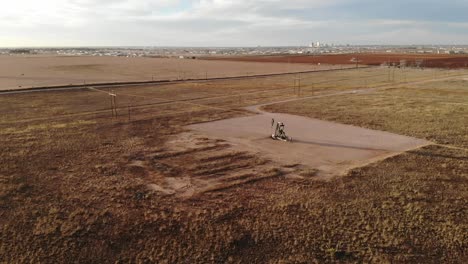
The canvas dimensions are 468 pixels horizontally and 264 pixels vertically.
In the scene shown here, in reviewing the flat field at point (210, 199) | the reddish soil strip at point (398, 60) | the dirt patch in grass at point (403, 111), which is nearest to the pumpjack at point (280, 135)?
the flat field at point (210, 199)

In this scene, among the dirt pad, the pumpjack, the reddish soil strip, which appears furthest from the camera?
the reddish soil strip

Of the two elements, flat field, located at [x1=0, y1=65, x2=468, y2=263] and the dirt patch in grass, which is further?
the dirt patch in grass

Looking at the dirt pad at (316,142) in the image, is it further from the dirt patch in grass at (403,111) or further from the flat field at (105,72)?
the flat field at (105,72)

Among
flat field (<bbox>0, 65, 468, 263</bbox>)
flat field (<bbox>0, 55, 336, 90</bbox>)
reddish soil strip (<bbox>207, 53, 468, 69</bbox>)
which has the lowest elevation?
flat field (<bbox>0, 65, 468, 263</bbox>)

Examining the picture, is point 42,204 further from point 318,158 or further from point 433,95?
point 433,95

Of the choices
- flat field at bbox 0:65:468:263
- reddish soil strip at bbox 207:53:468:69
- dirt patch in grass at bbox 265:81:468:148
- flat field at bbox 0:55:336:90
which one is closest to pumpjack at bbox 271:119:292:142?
flat field at bbox 0:65:468:263

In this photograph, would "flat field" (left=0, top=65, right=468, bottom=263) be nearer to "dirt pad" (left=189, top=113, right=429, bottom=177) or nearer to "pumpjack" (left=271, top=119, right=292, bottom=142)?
"dirt pad" (left=189, top=113, right=429, bottom=177)

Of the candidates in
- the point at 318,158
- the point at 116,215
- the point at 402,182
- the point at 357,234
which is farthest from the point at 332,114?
the point at 116,215
